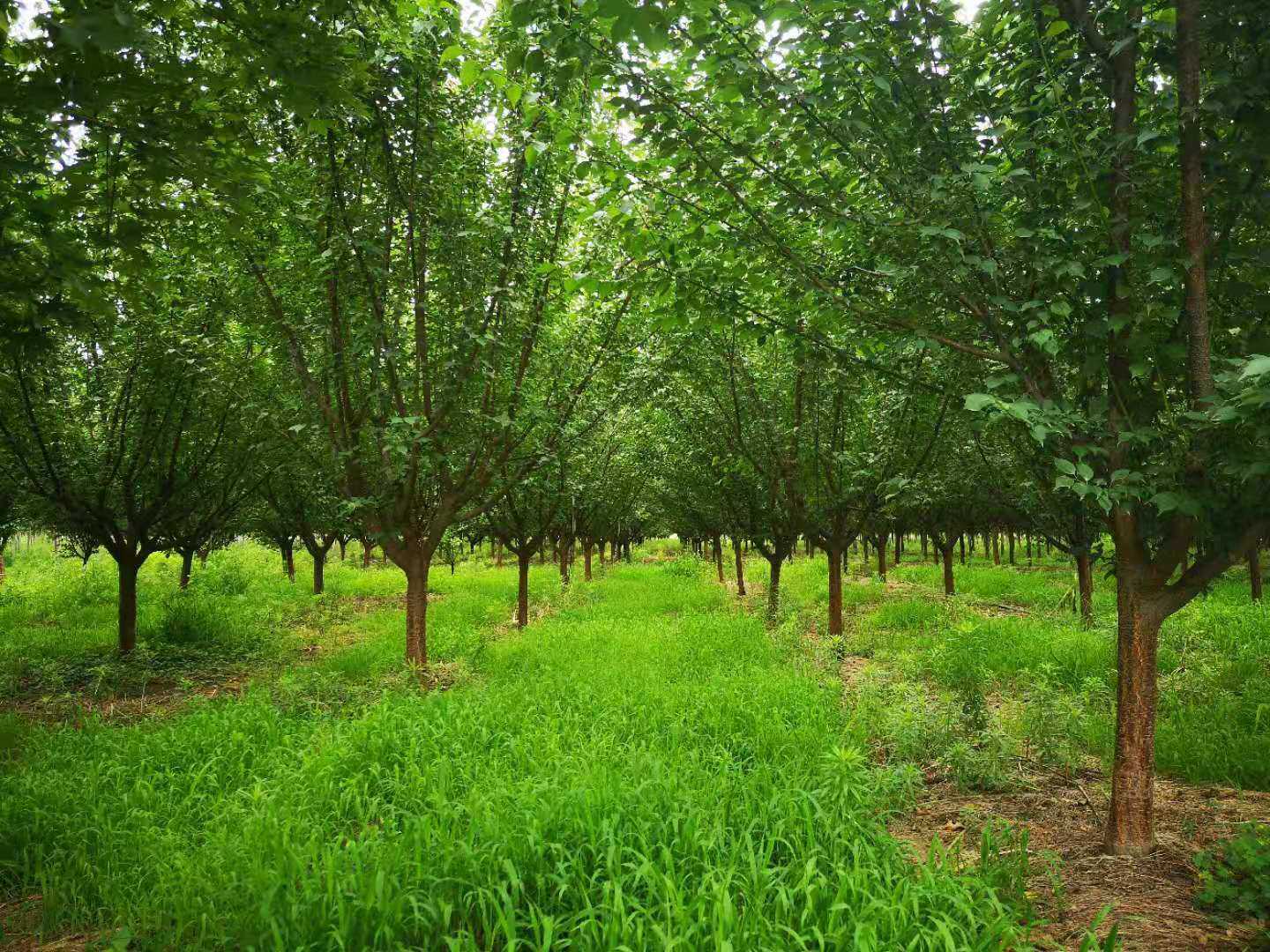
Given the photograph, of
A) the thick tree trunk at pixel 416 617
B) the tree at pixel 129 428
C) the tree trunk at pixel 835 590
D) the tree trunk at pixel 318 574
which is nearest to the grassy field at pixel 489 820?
the thick tree trunk at pixel 416 617

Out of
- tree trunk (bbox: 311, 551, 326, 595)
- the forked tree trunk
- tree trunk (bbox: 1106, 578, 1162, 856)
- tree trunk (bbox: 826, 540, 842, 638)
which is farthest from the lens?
tree trunk (bbox: 311, 551, 326, 595)

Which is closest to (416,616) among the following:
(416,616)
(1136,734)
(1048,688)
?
(416,616)

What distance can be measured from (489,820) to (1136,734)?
4.20 meters

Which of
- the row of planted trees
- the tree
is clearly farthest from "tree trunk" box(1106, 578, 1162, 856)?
the tree

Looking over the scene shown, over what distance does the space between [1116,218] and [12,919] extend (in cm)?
776

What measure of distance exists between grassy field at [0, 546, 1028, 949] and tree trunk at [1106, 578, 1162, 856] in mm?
710

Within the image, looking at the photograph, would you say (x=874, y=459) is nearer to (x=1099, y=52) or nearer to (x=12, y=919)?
(x=1099, y=52)

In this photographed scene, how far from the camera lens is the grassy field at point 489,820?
10.8 ft

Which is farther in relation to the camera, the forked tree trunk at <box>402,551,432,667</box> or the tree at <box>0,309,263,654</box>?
the tree at <box>0,309,263,654</box>

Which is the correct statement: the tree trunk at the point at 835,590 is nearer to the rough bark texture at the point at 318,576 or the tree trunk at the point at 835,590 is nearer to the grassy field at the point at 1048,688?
the grassy field at the point at 1048,688

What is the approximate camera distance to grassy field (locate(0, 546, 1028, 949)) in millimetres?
3285

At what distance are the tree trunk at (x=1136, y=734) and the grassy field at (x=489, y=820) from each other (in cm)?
71

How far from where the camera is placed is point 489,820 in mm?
3906

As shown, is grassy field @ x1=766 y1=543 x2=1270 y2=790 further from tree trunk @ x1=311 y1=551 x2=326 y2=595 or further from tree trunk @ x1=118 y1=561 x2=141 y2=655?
tree trunk @ x1=311 y1=551 x2=326 y2=595
